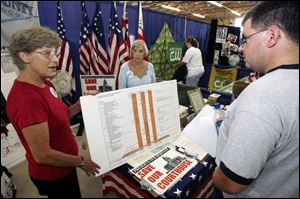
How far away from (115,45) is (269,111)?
3.07 m

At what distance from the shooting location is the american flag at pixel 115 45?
3.32m

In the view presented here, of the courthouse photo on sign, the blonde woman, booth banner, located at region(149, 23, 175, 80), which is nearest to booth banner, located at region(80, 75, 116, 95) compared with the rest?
the blonde woman

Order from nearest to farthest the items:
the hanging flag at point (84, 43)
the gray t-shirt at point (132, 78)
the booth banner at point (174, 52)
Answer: the gray t-shirt at point (132, 78)
the hanging flag at point (84, 43)
the booth banner at point (174, 52)

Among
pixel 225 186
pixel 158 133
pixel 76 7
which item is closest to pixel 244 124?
pixel 225 186

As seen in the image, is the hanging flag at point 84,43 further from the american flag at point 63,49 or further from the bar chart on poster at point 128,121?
the bar chart on poster at point 128,121

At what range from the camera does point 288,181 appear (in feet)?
2.27

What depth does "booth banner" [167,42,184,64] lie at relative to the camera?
13.8ft

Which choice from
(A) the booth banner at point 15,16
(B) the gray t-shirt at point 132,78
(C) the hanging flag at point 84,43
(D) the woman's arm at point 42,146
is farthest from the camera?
(C) the hanging flag at point 84,43

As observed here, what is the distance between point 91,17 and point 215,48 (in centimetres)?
246

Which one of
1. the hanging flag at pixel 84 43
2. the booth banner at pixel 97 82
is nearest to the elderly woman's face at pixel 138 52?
the booth banner at pixel 97 82

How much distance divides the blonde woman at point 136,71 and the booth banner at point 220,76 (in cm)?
82

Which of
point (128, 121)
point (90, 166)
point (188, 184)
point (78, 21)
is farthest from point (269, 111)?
Answer: point (78, 21)

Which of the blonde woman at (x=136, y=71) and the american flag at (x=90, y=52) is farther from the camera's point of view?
the american flag at (x=90, y=52)

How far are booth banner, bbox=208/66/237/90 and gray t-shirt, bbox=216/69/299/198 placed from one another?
1.91m
